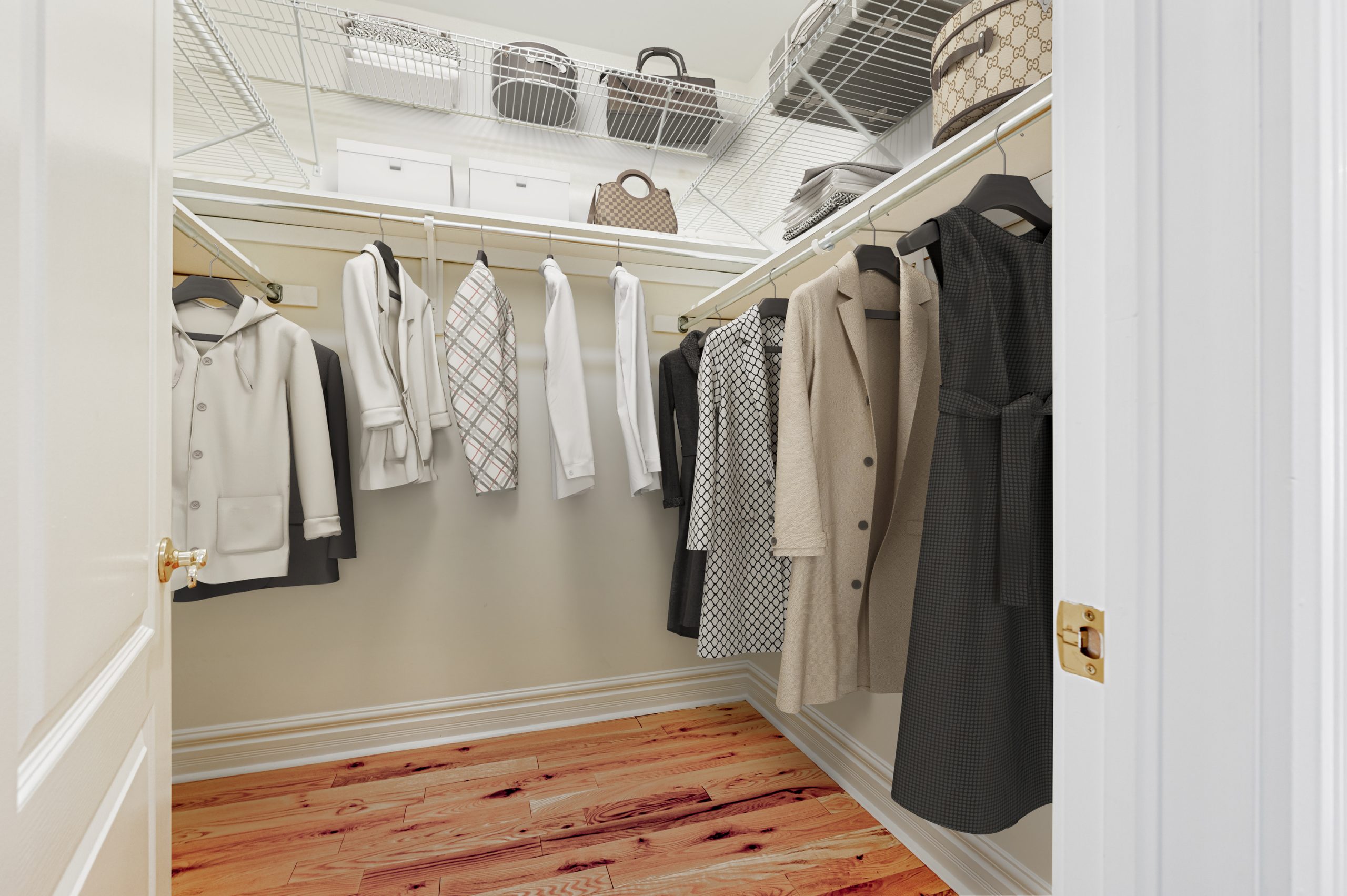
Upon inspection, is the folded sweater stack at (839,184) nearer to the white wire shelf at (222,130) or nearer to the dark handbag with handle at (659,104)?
the dark handbag with handle at (659,104)

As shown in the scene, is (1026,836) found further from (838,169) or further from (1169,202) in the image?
(838,169)

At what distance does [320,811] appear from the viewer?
162 centimetres

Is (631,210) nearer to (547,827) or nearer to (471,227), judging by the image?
(471,227)

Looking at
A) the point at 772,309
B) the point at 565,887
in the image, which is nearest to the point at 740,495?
the point at 772,309

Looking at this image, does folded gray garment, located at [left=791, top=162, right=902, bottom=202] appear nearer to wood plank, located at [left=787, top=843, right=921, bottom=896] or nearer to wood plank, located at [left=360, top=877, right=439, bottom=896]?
wood plank, located at [left=787, top=843, right=921, bottom=896]

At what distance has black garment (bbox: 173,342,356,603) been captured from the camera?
1.63 m

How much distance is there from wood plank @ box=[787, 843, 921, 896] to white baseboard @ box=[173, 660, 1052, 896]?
0.05 metres

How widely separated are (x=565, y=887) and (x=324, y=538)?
3.78 ft

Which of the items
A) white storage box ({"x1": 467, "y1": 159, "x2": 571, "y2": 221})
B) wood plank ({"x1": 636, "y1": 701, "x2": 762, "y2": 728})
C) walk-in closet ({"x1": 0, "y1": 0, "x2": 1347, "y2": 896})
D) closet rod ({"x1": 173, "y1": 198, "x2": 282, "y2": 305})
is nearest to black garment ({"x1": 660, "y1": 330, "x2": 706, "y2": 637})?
walk-in closet ({"x1": 0, "y1": 0, "x2": 1347, "y2": 896})

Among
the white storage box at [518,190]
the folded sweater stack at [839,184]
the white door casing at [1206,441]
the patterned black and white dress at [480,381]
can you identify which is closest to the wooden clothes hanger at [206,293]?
the patterned black and white dress at [480,381]

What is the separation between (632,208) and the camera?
80.4 inches

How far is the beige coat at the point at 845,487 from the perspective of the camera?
120cm

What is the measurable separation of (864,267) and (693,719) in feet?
5.50

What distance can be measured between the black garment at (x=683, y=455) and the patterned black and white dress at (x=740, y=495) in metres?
0.24
